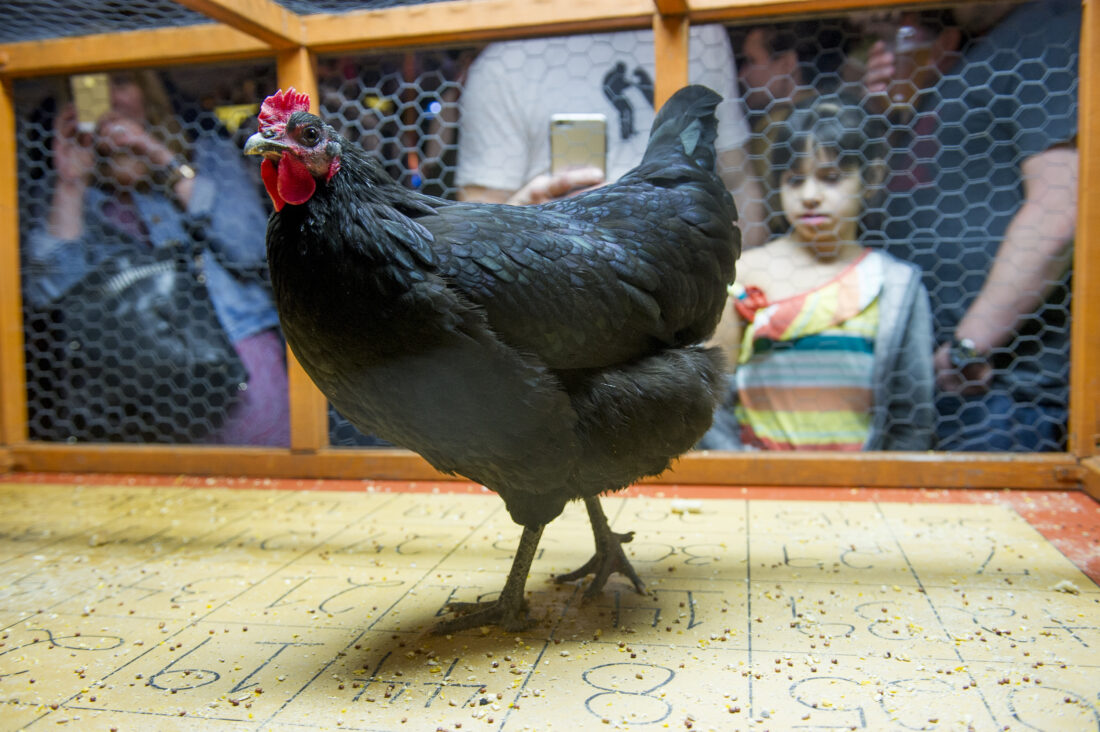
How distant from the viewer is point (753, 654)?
149cm

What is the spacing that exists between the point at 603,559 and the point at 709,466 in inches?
33.5

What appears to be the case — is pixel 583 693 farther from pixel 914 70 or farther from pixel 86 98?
pixel 86 98

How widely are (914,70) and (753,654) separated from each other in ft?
6.89

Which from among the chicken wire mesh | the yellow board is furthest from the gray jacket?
the chicken wire mesh

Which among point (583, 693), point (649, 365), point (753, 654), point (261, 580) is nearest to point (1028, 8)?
point (649, 365)

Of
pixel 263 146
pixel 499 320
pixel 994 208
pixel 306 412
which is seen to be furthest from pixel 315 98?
pixel 994 208

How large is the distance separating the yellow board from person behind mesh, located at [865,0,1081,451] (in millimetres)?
567

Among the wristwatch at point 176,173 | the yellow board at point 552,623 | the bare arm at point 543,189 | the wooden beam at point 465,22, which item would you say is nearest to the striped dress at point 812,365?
the yellow board at point 552,623

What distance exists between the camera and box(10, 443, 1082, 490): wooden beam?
2504mm

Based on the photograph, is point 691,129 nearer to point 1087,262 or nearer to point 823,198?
point 823,198

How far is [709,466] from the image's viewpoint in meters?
2.64

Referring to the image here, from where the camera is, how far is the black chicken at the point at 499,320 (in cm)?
141

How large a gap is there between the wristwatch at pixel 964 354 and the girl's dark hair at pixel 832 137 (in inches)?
24.8

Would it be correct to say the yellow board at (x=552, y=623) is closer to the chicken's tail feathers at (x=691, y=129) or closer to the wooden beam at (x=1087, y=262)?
the wooden beam at (x=1087, y=262)
